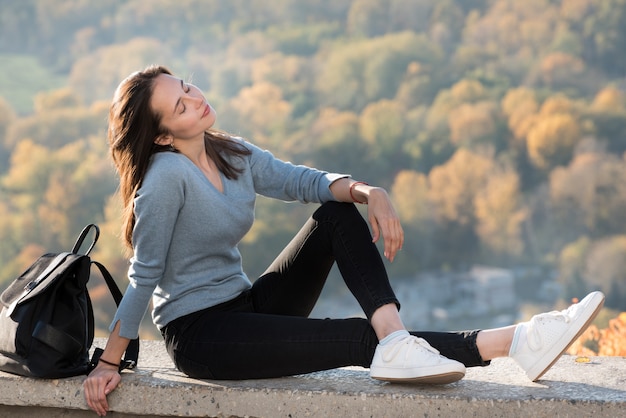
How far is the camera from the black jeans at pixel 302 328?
197cm

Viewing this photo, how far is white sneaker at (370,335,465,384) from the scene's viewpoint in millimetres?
1868

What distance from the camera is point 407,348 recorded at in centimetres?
190

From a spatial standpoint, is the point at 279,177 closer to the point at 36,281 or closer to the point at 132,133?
the point at 132,133

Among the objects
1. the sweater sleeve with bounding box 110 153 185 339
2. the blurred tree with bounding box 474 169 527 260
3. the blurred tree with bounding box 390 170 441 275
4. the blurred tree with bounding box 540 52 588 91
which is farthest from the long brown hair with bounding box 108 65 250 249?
the blurred tree with bounding box 540 52 588 91

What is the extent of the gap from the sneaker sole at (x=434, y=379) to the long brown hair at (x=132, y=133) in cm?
77

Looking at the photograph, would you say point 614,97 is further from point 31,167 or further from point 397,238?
point 397,238

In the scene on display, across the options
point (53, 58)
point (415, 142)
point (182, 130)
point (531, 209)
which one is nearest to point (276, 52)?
point (415, 142)

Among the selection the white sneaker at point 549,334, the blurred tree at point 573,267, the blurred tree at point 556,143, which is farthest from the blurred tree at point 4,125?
the white sneaker at point 549,334

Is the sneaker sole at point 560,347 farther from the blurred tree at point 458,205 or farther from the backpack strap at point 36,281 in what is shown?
the blurred tree at point 458,205

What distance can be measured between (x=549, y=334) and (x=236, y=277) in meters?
0.82

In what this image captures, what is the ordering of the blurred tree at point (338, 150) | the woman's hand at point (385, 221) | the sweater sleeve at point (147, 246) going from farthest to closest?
the blurred tree at point (338, 150)
the woman's hand at point (385, 221)
the sweater sleeve at point (147, 246)

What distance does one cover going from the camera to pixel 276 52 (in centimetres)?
3064

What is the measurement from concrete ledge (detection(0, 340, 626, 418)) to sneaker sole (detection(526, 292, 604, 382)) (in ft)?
0.15

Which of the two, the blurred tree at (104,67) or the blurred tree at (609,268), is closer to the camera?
the blurred tree at (609,268)
